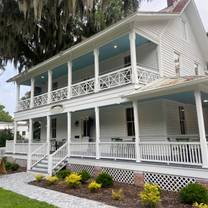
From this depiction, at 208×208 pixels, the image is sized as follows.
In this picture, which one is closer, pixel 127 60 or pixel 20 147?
pixel 127 60

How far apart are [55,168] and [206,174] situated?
27.0 feet

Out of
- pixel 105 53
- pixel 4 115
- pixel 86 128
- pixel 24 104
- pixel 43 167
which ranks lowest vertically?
pixel 43 167

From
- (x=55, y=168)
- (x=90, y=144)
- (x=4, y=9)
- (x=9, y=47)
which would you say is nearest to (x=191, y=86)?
(x=90, y=144)

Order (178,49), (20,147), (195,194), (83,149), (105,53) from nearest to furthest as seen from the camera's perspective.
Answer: (195,194) → (83,149) → (105,53) → (178,49) → (20,147)

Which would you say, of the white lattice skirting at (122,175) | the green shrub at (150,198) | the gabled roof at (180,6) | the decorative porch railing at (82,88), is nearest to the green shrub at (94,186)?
the white lattice skirting at (122,175)

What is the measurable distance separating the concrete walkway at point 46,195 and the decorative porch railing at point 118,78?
5.50 metres

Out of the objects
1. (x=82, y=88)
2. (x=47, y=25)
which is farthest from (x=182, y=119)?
(x=47, y=25)

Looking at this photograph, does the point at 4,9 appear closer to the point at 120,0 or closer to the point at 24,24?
the point at 24,24

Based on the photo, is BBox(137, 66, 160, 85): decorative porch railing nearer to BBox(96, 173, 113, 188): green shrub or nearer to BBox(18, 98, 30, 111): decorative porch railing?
BBox(96, 173, 113, 188): green shrub

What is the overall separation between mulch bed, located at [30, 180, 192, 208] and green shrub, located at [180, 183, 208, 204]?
0.21 m

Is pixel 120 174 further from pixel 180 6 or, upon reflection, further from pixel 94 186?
pixel 180 6

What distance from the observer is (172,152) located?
9.12 meters

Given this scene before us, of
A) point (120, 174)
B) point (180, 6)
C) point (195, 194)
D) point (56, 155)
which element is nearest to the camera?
point (195, 194)

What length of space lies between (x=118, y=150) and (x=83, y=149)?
2415 mm
